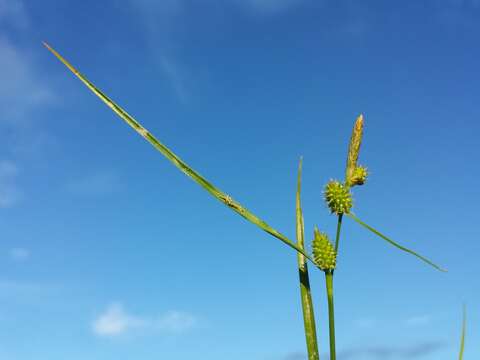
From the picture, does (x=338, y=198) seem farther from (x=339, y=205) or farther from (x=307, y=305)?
(x=307, y=305)

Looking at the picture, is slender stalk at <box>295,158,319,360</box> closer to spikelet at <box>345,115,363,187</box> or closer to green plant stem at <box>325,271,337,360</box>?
green plant stem at <box>325,271,337,360</box>

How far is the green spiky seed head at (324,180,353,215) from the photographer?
280 cm

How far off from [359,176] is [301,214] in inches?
16.1

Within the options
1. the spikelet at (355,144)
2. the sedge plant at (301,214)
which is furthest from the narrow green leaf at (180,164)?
the spikelet at (355,144)

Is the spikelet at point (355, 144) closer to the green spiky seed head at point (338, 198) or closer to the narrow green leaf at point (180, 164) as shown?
the green spiky seed head at point (338, 198)

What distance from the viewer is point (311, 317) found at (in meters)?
2.44

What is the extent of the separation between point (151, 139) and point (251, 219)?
608mm

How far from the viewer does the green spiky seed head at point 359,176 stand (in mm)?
2844

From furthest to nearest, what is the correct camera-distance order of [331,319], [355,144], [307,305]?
1. [355,144]
2. [307,305]
3. [331,319]

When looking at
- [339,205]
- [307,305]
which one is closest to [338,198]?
[339,205]

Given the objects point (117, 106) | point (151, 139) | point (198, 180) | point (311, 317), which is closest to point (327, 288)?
point (311, 317)

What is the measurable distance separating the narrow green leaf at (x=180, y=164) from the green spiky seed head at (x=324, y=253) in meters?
0.21

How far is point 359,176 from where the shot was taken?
290cm

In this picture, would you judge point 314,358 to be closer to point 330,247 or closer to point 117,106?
point 330,247
